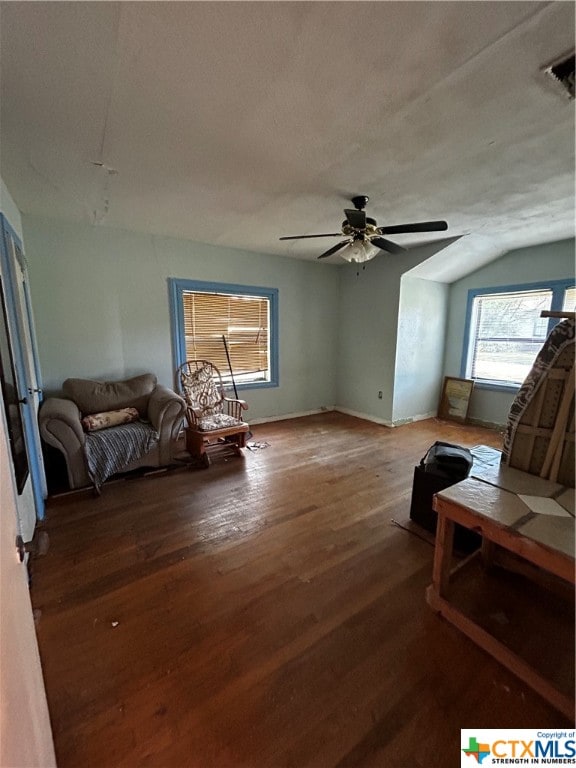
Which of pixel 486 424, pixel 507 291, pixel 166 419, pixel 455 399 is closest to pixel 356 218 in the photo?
pixel 166 419

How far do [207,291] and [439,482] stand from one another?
136 inches

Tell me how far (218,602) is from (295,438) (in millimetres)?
2631

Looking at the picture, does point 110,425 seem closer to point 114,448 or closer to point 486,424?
point 114,448

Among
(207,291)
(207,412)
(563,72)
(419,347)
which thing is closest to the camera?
(563,72)

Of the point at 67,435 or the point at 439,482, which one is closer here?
the point at 439,482

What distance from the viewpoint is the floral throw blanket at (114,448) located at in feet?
8.87

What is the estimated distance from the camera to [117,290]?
3.59 metres

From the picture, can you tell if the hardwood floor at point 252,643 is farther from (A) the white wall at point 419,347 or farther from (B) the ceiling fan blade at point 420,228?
(A) the white wall at point 419,347

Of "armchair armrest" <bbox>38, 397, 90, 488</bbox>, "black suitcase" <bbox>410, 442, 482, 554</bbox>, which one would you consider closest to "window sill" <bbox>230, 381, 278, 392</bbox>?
"armchair armrest" <bbox>38, 397, 90, 488</bbox>

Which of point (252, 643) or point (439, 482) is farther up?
point (439, 482)

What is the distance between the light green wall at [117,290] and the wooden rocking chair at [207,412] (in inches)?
16.6

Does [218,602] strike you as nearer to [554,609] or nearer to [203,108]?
Result: [554,609]

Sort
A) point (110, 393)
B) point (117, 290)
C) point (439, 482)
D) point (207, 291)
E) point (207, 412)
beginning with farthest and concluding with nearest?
point (207, 291) → point (207, 412) → point (117, 290) → point (110, 393) → point (439, 482)

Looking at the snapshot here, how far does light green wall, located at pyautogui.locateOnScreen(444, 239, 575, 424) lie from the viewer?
4008mm
